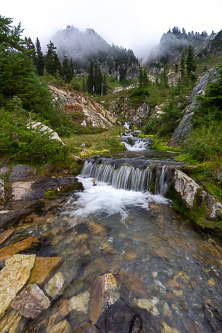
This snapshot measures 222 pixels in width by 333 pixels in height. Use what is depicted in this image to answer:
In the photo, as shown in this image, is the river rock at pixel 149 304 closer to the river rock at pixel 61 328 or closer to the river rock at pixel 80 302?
the river rock at pixel 80 302

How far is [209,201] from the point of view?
17.1ft

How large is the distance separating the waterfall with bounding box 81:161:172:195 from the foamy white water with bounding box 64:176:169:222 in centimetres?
40

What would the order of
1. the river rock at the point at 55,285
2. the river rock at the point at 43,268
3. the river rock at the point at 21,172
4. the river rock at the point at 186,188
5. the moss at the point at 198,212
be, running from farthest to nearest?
the river rock at the point at 21,172
the river rock at the point at 186,188
the moss at the point at 198,212
the river rock at the point at 43,268
the river rock at the point at 55,285

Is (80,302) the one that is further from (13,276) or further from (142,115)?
(142,115)

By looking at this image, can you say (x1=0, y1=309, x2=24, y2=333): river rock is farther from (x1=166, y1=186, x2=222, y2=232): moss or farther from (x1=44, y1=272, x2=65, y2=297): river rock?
(x1=166, y1=186, x2=222, y2=232): moss

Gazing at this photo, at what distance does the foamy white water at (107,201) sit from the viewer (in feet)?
21.4

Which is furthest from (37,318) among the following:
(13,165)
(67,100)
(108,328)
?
(67,100)

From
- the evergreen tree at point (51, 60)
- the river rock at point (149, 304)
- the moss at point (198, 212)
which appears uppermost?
the evergreen tree at point (51, 60)

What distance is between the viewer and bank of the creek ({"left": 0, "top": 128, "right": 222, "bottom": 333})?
2709mm

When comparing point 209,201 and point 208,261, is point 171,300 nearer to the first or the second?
point 208,261

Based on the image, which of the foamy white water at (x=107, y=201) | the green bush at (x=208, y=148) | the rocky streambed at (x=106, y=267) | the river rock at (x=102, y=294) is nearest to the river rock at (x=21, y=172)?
the rocky streambed at (x=106, y=267)

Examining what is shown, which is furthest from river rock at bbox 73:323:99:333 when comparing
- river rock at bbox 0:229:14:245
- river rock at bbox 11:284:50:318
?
river rock at bbox 0:229:14:245

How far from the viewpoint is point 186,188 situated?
18.8ft

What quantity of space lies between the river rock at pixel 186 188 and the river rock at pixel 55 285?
16.2 feet
